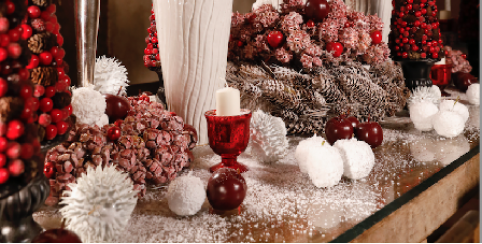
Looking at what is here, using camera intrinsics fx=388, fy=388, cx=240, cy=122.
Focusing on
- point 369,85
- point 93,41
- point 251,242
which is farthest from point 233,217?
point 369,85

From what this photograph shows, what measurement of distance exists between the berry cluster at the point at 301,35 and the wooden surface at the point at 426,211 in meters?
0.34

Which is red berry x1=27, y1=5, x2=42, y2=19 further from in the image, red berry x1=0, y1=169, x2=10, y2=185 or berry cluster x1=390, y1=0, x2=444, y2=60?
berry cluster x1=390, y1=0, x2=444, y2=60

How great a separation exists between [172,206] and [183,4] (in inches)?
15.2

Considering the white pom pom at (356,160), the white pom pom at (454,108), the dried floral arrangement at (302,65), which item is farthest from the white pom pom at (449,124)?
the white pom pom at (356,160)

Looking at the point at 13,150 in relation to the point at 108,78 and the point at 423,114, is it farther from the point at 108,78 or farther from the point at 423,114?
the point at 423,114

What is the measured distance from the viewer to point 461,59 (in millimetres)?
1482

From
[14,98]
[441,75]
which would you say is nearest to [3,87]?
[14,98]

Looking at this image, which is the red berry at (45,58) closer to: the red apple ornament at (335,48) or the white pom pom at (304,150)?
the white pom pom at (304,150)

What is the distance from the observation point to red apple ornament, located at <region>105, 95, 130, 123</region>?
1.97 ft

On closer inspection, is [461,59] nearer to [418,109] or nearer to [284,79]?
[418,109]

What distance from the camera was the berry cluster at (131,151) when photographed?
0.49 m

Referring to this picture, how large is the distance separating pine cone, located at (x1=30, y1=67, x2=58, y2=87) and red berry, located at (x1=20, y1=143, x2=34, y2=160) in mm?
66

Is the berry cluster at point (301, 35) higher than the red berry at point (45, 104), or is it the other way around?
the berry cluster at point (301, 35)

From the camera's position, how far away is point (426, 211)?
506 millimetres
